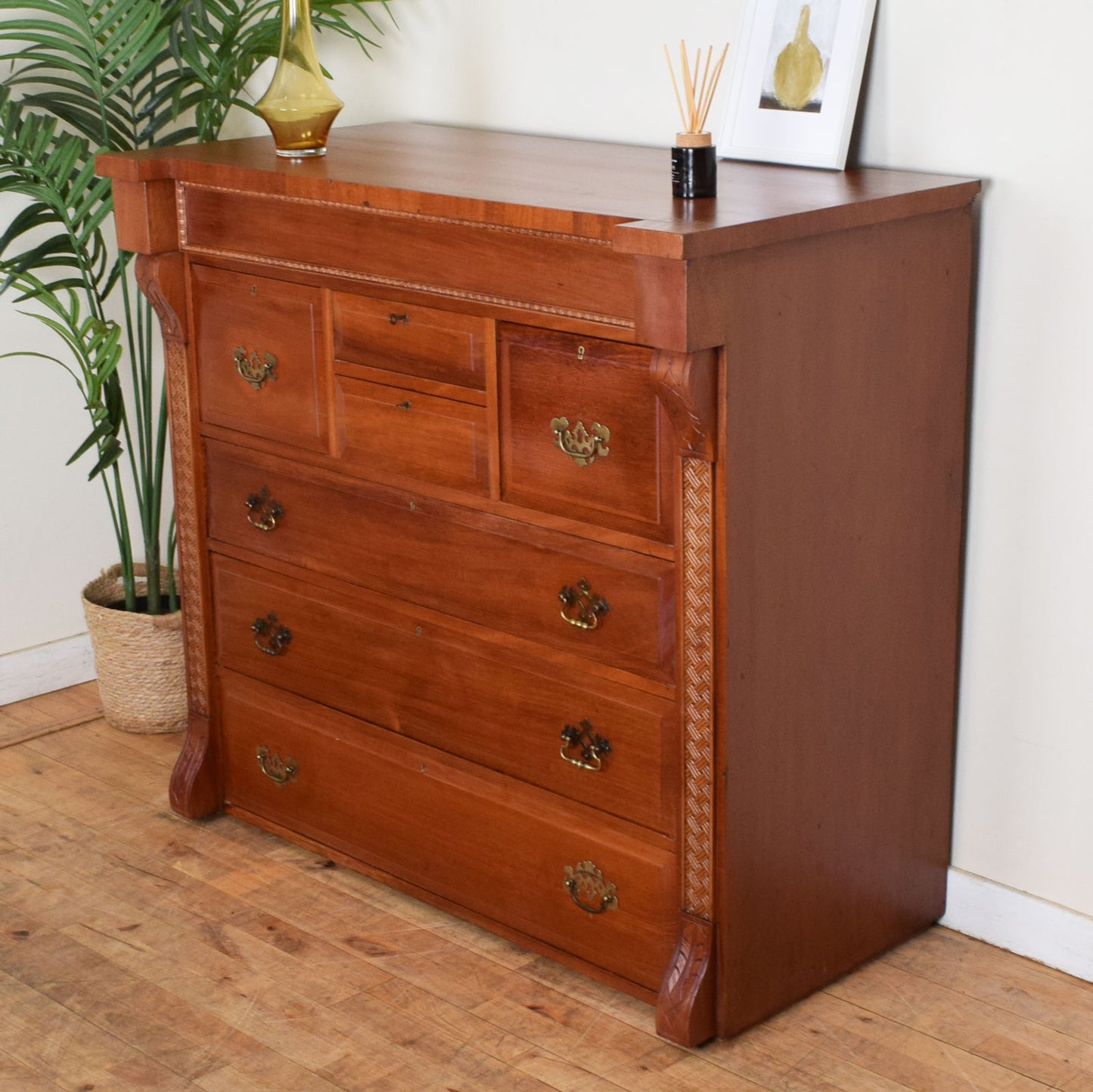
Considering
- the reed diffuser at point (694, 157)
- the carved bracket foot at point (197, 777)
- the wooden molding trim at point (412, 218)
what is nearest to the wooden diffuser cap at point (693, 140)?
the reed diffuser at point (694, 157)

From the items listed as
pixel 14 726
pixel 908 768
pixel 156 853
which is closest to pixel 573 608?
pixel 908 768

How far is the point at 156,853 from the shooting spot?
107 inches

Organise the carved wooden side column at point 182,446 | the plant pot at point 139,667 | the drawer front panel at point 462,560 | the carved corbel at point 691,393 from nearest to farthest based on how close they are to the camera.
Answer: the carved corbel at point 691,393, the drawer front panel at point 462,560, the carved wooden side column at point 182,446, the plant pot at point 139,667

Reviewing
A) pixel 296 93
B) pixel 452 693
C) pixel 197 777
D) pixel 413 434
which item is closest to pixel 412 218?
pixel 413 434

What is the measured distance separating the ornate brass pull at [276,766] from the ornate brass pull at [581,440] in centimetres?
87

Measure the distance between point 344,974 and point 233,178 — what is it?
3.92 ft

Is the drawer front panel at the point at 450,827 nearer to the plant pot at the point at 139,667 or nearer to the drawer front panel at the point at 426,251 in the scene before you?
the plant pot at the point at 139,667

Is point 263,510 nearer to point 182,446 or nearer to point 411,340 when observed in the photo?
point 182,446

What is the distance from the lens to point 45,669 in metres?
3.41

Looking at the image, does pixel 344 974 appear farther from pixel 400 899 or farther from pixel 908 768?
pixel 908 768

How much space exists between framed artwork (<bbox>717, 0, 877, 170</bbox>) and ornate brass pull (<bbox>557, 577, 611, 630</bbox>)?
0.69 m

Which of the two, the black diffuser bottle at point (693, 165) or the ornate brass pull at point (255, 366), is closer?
the black diffuser bottle at point (693, 165)

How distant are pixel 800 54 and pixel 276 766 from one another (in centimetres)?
141

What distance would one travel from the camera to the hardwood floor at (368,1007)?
209 cm
